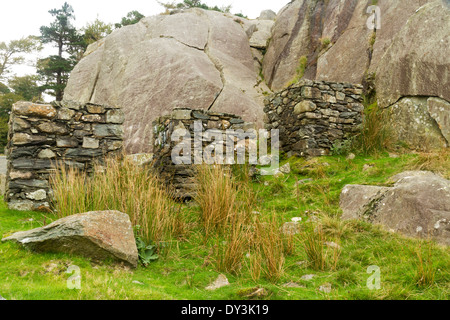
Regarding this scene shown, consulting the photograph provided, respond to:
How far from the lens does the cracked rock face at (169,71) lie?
10.1m

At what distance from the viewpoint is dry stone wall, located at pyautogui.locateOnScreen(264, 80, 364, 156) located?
688cm

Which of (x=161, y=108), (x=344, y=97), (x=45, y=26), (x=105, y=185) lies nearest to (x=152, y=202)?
(x=105, y=185)

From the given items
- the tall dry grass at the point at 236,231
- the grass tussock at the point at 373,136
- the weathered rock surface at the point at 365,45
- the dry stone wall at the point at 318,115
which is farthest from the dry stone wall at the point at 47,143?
the weathered rock surface at the point at 365,45

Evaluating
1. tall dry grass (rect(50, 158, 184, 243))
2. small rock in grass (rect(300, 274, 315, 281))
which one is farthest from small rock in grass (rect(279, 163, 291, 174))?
small rock in grass (rect(300, 274, 315, 281))

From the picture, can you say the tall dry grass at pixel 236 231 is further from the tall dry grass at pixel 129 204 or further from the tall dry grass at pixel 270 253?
the tall dry grass at pixel 129 204

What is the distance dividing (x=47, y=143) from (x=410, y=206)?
16.3ft

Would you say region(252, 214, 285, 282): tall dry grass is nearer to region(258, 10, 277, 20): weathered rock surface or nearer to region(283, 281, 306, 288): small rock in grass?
region(283, 281, 306, 288): small rock in grass

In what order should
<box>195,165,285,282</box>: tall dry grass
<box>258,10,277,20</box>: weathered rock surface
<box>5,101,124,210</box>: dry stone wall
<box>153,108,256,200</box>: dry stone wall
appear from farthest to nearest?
<box>258,10,277,20</box>: weathered rock surface < <box>153,108,256,200</box>: dry stone wall < <box>5,101,124,210</box>: dry stone wall < <box>195,165,285,282</box>: tall dry grass

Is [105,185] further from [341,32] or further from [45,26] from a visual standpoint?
[45,26]

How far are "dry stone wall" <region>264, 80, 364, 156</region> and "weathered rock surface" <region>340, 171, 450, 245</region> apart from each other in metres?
2.67

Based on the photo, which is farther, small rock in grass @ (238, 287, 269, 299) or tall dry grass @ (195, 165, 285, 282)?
tall dry grass @ (195, 165, 285, 282)
